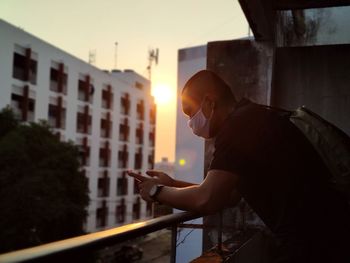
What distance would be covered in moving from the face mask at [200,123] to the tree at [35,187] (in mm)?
21139

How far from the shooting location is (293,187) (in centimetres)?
177

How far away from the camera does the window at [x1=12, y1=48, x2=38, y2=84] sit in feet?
102

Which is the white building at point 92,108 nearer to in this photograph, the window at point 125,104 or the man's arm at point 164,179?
the window at point 125,104

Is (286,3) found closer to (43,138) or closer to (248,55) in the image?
(248,55)

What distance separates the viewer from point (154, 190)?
2119 millimetres

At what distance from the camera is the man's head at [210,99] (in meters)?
2.05

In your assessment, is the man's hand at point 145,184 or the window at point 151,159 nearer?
the man's hand at point 145,184

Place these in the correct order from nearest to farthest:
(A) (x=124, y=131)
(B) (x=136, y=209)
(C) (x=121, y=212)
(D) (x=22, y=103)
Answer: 1. (D) (x=22, y=103)
2. (C) (x=121, y=212)
3. (A) (x=124, y=131)
4. (B) (x=136, y=209)

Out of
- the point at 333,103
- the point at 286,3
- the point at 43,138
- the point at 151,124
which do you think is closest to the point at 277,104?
the point at 333,103

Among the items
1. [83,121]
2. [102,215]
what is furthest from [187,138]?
[102,215]

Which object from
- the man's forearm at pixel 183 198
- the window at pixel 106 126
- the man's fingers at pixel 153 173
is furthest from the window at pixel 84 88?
the man's forearm at pixel 183 198

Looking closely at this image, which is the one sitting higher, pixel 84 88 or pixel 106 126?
pixel 84 88

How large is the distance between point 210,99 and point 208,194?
418 mm

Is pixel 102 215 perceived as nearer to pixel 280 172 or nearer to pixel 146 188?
pixel 146 188
